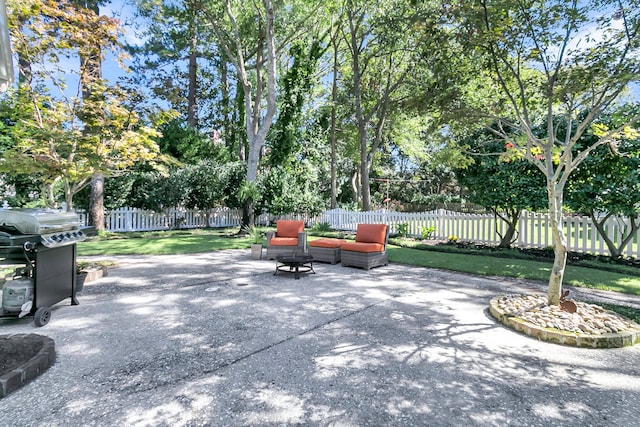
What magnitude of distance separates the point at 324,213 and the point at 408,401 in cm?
1355

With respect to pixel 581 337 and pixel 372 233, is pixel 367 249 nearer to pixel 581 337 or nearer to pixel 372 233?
pixel 372 233

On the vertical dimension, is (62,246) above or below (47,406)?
above

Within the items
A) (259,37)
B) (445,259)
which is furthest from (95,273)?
(259,37)

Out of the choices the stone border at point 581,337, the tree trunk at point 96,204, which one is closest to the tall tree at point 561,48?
the stone border at point 581,337

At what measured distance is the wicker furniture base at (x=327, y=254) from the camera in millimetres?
7871

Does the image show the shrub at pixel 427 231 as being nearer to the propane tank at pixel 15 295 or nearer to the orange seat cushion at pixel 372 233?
the orange seat cushion at pixel 372 233

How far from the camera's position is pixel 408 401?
96.0 inches

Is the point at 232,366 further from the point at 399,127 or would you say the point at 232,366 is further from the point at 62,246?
the point at 399,127

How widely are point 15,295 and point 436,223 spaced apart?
417 inches

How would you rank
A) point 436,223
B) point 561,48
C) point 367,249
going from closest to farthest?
1. point 561,48
2. point 367,249
3. point 436,223

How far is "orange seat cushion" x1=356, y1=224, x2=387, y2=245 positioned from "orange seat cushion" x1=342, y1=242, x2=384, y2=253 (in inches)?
6.3

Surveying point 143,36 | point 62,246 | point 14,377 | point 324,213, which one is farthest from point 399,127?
point 14,377

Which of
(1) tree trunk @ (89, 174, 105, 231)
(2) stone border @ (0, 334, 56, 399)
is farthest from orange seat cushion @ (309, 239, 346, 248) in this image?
(1) tree trunk @ (89, 174, 105, 231)

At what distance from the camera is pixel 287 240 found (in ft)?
26.7
